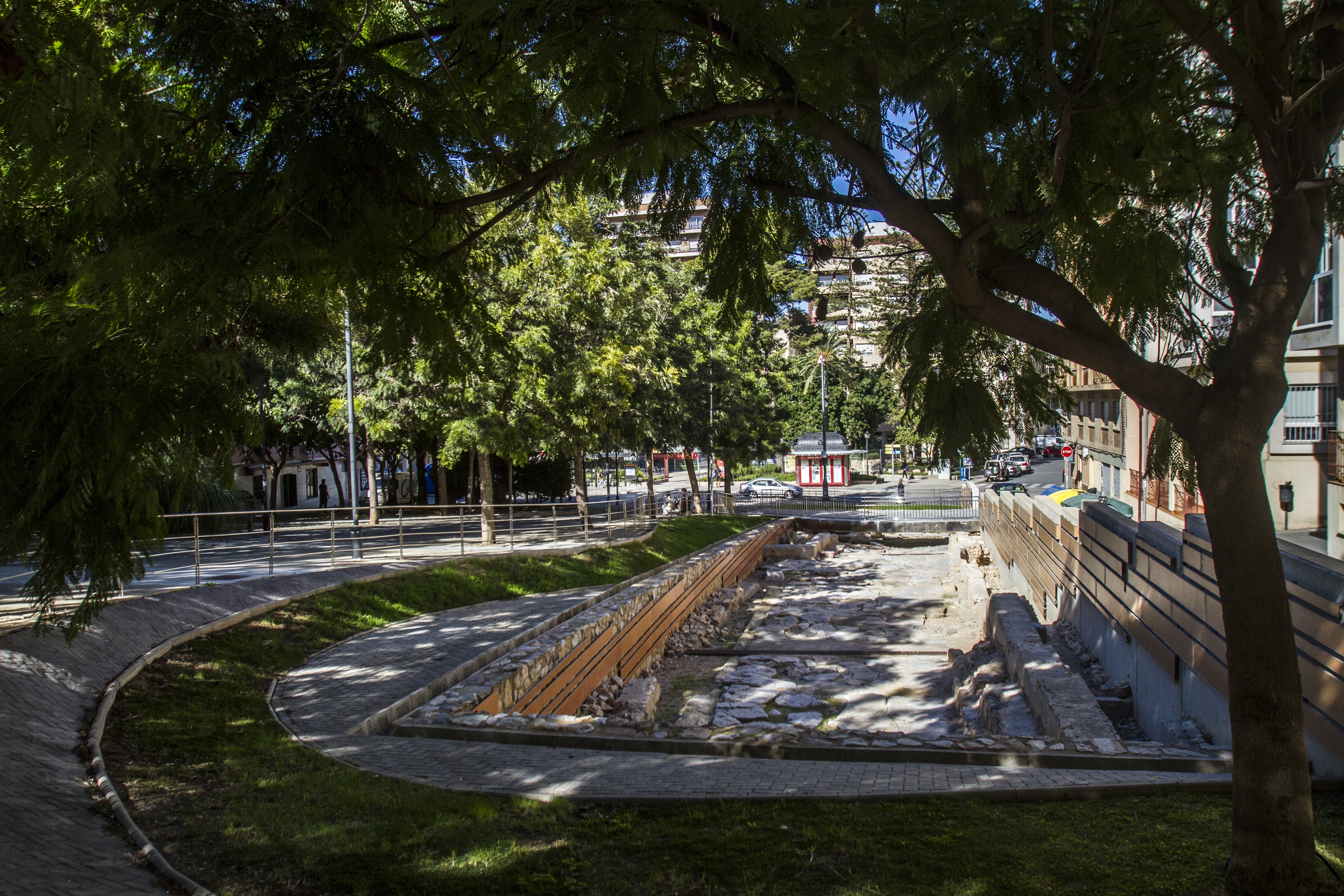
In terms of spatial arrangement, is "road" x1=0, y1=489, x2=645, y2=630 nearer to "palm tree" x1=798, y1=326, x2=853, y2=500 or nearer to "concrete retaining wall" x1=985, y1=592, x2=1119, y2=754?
"concrete retaining wall" x1=985, y1=592, x2=1119, y2=754

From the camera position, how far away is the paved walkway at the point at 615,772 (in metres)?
5.55

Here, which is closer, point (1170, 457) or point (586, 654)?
point (1170, 457)

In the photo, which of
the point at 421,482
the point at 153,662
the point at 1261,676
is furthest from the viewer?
the point at 421,482

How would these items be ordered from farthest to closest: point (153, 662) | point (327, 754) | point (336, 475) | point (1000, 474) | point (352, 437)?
point (1000, 474)
point (336, 475)
point (352, 437)
point (153, 662)
point (327, 754)

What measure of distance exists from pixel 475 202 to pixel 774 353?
113ft

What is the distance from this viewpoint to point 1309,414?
1892cm

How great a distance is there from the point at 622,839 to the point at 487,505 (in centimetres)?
1541

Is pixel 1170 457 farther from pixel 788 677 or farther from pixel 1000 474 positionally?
pixel 1000 474

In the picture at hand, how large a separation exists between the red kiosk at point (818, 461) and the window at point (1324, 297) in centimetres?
3122

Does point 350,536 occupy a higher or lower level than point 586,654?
higher

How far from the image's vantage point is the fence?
14484mm

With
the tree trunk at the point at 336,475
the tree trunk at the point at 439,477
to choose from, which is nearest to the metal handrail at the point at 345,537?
the tree trunk at the point at 439,477

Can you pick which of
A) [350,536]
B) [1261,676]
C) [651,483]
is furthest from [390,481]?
[1261,676]

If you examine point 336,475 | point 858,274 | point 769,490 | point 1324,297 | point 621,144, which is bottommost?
point 769,490
